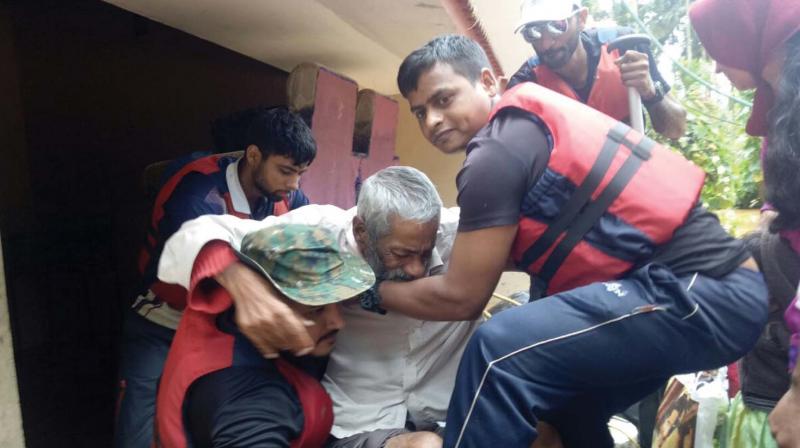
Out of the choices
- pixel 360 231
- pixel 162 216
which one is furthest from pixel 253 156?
pixel 360 231

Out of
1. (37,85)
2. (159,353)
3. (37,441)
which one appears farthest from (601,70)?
(37,441)

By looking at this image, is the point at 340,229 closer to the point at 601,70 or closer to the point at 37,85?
the point at 601,70

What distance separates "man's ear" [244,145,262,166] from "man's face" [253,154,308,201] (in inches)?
0.6

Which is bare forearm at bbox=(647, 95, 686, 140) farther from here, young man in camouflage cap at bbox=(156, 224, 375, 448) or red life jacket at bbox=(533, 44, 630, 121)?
young man in camouflage cap at bbox=(156, 224, 375, 448)

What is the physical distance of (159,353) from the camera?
8.49 feet

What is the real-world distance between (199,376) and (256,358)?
0.46 ft

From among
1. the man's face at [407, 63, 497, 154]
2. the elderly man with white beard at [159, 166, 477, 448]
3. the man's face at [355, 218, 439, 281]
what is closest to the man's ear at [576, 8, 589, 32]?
the man's face at [407, 63, 497, 154]

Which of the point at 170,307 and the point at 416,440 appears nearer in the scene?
the point at 416,440

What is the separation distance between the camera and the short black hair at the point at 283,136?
2898 millimetres

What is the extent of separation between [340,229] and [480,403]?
780 mm

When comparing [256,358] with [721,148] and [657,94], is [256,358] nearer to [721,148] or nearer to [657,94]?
[657,94]

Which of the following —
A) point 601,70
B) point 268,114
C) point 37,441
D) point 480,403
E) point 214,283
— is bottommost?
point 37,441

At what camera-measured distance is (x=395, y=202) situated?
1.77 m

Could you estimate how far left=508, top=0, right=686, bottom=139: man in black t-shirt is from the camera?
235cm
